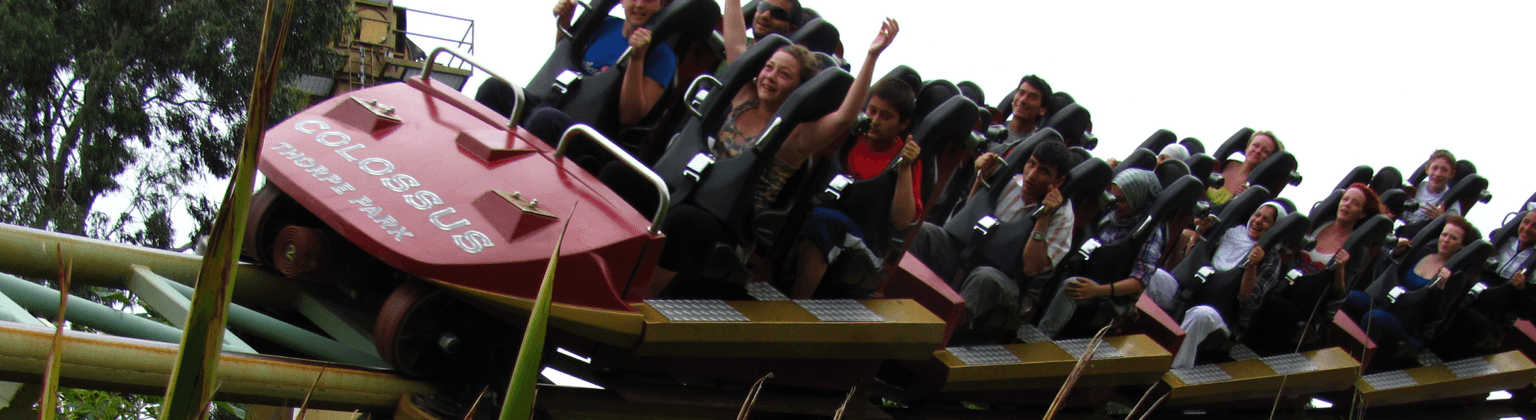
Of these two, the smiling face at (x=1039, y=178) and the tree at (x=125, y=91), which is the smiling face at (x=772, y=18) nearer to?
the smiling face at (x=1039, y=178)

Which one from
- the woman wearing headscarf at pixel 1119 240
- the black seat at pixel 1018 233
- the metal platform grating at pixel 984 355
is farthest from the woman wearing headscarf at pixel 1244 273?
the metal platform grating at pixel 984 355

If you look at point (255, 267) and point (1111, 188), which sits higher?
point (1111, 188)

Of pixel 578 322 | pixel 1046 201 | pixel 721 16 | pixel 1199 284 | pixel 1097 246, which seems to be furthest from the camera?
pixel 1199 284

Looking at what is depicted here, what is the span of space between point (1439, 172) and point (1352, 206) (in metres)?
2.42

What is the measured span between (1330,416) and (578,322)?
514 cm

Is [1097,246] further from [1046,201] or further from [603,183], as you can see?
[603,183]

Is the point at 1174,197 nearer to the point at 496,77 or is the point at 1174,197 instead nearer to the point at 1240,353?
the point at 1240,353

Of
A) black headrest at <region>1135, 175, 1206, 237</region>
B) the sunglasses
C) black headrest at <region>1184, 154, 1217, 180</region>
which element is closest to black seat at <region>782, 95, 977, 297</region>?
the sunglasses

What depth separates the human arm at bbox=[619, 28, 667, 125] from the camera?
3629 mm

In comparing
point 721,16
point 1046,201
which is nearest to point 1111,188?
point 1046,201

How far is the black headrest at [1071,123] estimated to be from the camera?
5879 mm

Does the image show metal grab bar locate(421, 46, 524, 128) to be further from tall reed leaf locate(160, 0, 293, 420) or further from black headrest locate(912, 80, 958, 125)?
tall reed leaf locate(160, 0, 293, 420)

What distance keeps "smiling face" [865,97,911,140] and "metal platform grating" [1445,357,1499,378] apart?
4.40 m

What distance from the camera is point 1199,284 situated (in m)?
5.64
